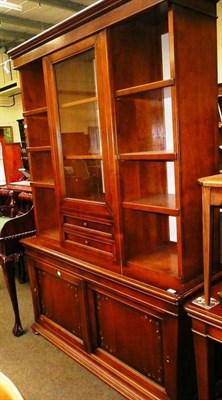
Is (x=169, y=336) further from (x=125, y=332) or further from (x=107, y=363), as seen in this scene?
(x=107, y=363)

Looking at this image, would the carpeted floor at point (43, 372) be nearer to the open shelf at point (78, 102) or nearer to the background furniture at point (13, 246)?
the background furniture at point (13, 246)

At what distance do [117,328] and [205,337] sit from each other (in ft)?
2.17

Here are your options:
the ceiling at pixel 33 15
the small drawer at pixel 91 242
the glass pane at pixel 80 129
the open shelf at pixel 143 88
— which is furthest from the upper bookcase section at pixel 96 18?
the ceiling at pixel 33 15

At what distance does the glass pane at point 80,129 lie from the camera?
204 centimetres

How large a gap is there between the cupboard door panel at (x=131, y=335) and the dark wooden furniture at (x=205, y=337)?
0.24 m

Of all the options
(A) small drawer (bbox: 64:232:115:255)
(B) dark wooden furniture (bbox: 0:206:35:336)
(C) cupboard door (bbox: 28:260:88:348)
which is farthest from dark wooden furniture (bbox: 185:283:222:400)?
(B) dark wooden furniture (bbox: 0:206:35:336)

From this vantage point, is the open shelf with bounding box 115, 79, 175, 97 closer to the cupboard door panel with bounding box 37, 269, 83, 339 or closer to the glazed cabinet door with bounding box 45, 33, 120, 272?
the glazed cabinet door with bounding box 45, 33, 120, 272

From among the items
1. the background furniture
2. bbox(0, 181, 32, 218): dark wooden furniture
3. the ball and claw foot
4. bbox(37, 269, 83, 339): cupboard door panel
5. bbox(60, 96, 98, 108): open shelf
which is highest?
bbox(60, 96, 98, 108): open shelf

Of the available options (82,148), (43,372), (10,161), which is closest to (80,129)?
(82,148)

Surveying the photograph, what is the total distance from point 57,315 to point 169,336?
1.12 metres

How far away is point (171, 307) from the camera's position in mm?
1580

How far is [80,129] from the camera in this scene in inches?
88.9

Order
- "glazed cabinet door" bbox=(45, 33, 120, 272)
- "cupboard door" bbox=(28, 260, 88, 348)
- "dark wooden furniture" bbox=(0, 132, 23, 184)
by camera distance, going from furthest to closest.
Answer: "dark wooden furniture" bbox=(0, 132, 23, 184), "cupboard door" bbox=(28, 260, 88, 348), "glazed cabinet door" bbox=(45, 33, 120, 272)

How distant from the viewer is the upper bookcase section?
60.6 inches
